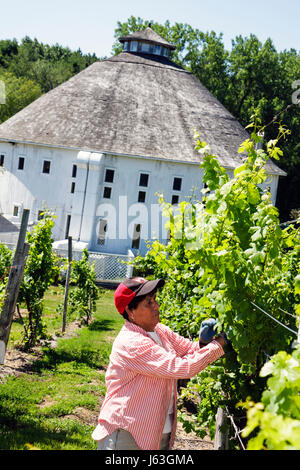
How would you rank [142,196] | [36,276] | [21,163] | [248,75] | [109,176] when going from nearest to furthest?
[36,276] → [109,176] → [142,196] → [21,163] → [248,75]

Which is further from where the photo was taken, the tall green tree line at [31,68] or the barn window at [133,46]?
the tall green tree line at [31,68]

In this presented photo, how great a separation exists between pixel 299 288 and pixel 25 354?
9794mm

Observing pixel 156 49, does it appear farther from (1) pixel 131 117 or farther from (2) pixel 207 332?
(2) pixel 207 332

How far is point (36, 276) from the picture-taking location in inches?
474

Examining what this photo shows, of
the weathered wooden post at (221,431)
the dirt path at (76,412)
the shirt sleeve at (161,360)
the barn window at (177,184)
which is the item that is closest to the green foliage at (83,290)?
the dirt path at (76,412)

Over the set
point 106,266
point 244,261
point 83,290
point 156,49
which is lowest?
point 106,266

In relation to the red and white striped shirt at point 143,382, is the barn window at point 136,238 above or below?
below

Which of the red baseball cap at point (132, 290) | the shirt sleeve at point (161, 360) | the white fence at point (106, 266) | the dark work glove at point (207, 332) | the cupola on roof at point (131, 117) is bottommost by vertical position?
the white fence at point (106, 266)

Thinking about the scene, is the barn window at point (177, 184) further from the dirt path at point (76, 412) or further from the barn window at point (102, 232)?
the dirt path at point (76, 412)

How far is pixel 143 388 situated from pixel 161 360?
239 mm

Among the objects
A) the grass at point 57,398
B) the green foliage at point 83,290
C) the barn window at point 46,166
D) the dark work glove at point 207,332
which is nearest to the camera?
the dark work glove at point 207,332

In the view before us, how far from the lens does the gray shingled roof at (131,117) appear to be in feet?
111

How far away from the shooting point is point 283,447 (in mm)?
1479

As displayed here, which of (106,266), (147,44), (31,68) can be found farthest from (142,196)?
(31,68)
